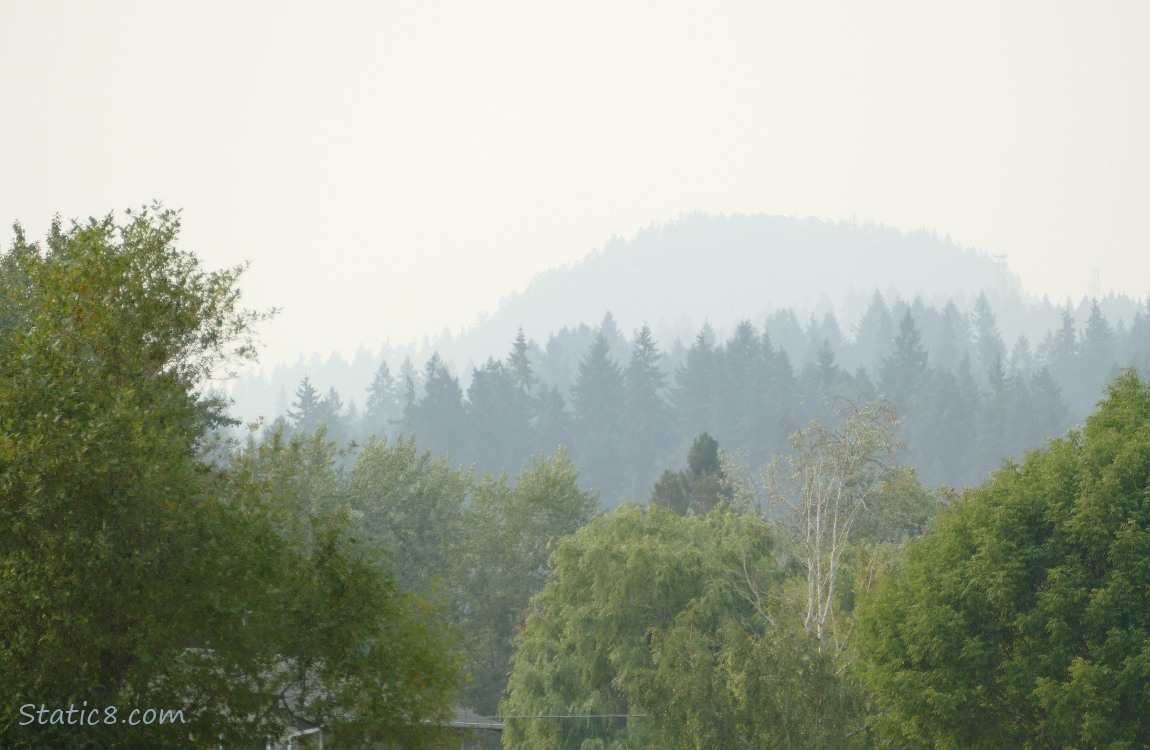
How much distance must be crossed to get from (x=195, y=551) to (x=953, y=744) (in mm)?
17533

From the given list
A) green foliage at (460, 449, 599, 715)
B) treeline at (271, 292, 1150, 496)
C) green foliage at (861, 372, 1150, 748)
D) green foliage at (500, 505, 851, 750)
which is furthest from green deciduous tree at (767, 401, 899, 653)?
treeline at (271, 292, 1150, 496)

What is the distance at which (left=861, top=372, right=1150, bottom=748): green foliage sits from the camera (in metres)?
24.4

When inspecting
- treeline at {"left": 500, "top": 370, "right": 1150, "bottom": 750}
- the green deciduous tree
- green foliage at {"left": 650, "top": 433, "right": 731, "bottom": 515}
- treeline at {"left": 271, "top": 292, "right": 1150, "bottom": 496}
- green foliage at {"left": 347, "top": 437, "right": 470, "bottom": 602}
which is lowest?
treeline at {"left": 500, "top": 370, "right": 1150, "bottom": 750}

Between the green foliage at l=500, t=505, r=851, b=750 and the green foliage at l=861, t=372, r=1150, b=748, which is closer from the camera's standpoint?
the green foliage at l=861, t=372, r=1150, b=748

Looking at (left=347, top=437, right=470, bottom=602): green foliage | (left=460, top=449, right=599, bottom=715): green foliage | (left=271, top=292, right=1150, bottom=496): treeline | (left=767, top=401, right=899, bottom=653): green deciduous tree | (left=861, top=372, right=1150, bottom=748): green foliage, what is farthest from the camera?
(left=271, top=292, right=1150, bottom=496): treeline

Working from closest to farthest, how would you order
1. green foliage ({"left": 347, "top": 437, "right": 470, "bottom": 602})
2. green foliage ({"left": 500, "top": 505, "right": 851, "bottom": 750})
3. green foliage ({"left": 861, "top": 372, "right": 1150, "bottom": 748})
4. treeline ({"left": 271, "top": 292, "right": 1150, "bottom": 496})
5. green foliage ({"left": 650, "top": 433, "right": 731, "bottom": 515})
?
green foliage ({"left": 861, "top": 372, "right": 1150, "bottom": 748})
green foliage ({"left": 500, "top": 505, "right": 851, "bottom": 750})
green foliage ({"left": 347, "top": 437, "right": 470, "bottom": 602})
green foliage ({"left": 650, "top": 433, "right": 731, "bottom": 515})
treeline ({"left": 271, "top": 292, "right": 1150, "bottom": 496})

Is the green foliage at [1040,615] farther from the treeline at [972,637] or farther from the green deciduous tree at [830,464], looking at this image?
the green deciduous tree at [830,464]

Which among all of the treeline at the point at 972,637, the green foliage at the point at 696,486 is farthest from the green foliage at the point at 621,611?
Result: the green foliage at the point at 696,486

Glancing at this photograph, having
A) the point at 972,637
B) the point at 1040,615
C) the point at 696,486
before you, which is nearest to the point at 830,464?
the point at 972,637

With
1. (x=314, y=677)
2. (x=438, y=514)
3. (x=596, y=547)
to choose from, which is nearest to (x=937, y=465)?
(x=438, y=514)

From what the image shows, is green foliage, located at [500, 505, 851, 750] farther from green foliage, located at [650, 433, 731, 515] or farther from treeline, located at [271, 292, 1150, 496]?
treeline, located at [271, 292, 1150, 496]

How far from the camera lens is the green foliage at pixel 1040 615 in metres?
24.4

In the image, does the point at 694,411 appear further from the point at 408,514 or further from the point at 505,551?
the point at 408,514

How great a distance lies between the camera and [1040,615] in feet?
83.9
